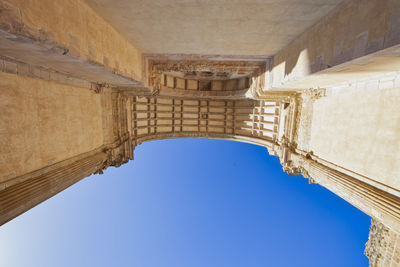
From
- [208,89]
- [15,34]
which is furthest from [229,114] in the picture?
[15,34]

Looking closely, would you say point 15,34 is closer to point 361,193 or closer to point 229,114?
point 361,193

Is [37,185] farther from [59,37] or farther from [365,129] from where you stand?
[365,129]

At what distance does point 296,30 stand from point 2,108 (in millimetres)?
8790

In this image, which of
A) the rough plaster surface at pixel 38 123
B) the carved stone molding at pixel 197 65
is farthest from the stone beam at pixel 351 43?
the rough plaster surface at pixel 38 123

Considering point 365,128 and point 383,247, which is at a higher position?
point 365,128

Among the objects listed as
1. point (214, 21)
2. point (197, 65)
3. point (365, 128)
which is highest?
point (214, 21)

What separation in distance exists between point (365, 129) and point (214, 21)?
5826mm

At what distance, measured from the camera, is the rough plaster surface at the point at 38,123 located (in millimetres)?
4898

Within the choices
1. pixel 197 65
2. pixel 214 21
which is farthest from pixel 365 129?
pixel 197 65

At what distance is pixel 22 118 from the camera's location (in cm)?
530

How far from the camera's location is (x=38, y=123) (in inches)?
229

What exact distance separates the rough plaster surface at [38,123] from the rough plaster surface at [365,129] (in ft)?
33.2

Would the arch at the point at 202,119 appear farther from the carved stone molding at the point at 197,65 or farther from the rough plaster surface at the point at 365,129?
the rough plaster surface at the point at 365,129

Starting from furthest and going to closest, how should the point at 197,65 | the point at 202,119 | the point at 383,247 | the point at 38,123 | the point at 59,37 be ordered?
the point at 202,119 < the point at 197,65 < the point at 383,247 < the point at 38,123 < the point at 59,37
